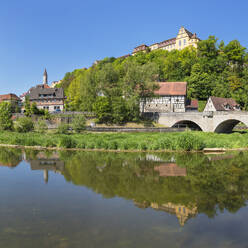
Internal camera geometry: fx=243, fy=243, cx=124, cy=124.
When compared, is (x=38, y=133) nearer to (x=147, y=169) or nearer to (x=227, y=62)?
(x=147, y=169)

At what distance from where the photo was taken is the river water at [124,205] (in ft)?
27.8

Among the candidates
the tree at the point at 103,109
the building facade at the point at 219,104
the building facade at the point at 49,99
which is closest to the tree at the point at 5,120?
the tree at the point at 103,109

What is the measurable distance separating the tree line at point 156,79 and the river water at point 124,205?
91.8ft

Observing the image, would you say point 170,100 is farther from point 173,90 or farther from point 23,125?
point 23,125

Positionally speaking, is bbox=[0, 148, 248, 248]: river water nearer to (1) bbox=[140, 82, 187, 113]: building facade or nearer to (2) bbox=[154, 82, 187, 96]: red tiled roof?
(1) bbox=[140, 82, 187, 113]: building facade

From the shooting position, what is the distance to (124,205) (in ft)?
38.9

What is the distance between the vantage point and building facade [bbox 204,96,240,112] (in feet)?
172

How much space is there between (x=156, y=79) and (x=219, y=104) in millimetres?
15292

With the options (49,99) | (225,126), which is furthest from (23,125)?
(225,126)

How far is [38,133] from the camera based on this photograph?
42.1m

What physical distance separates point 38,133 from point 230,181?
3408cm

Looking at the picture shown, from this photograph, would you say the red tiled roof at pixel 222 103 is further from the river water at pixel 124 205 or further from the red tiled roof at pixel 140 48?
the red tiled roof at pixel 140 48

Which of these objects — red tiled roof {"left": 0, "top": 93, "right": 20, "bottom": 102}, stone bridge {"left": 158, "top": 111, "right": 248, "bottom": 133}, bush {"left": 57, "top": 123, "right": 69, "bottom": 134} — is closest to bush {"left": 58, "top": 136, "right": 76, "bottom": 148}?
bush {"left": 57, "top": 123, "right": 69, "bottom": 134}

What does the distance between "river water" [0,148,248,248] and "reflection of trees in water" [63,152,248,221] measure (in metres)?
0.05
